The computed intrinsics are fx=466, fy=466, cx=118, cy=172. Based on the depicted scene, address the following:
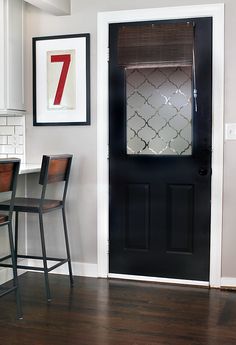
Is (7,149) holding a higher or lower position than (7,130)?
lower

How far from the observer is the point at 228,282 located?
11.6 feet

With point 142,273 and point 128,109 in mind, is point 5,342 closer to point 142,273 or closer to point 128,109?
point 142,273

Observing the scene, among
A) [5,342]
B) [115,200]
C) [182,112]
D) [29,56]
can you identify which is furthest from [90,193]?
[5,342]

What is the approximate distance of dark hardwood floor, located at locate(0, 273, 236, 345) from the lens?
2.64m

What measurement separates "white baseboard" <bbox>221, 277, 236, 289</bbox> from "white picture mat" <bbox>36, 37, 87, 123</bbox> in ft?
5.50

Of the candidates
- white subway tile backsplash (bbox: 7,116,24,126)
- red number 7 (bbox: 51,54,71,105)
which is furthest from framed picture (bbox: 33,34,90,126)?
white subway tile backsplash (bbox: 7,116,24,126)

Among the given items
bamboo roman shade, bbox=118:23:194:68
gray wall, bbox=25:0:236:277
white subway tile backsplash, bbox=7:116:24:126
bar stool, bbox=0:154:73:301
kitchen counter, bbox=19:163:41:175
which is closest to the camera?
bar stool, bbox=0:154:73:301

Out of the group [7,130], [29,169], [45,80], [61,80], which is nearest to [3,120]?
[7,130]

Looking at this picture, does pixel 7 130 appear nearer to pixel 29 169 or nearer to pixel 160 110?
pixel 29 169

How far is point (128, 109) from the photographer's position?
3.70m

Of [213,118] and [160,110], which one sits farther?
[160,110]

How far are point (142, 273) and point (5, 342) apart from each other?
4.66ft

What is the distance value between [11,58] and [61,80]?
Result: 0.43 meters

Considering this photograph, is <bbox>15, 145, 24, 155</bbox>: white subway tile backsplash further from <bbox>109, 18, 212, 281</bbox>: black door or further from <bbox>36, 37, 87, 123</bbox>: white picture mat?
<bbox>109, 18, 212, 281</bbox>: black door
